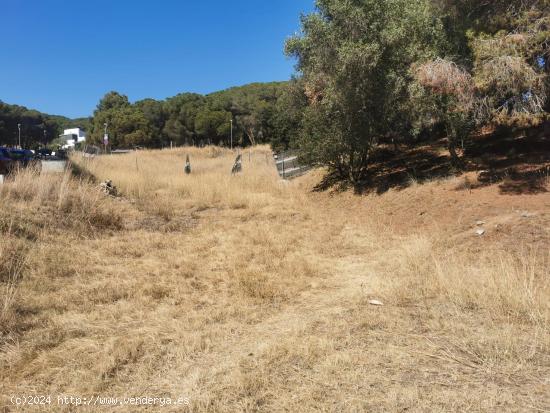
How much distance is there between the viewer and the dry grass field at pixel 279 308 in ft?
9.29

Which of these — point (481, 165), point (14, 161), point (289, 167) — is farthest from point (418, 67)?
point (14, 161)

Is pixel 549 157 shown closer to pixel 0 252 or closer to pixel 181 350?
pixel 181 350

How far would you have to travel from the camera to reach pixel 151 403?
2727mm

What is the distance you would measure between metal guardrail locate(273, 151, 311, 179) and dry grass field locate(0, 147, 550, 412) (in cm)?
960

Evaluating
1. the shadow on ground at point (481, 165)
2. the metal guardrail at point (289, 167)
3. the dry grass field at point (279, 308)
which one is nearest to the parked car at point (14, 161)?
the dry grass field at point (279, 308)

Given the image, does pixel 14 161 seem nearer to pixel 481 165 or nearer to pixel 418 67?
pixel 418 67

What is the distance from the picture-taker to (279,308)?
4551mm

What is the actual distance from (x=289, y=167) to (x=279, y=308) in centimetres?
1524

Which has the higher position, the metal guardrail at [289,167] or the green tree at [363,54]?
the green tree at [363,54]

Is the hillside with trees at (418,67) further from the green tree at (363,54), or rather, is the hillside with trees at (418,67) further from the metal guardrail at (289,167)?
the metal guardrail at (289,167)

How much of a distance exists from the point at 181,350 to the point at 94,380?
27.6 inches

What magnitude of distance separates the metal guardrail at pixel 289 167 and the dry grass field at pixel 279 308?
9.60 meters

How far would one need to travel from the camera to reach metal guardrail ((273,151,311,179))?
18.8m

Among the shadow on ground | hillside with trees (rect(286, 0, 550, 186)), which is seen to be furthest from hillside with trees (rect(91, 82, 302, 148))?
hillside with trees (rect(286, 0, 550, 186))
